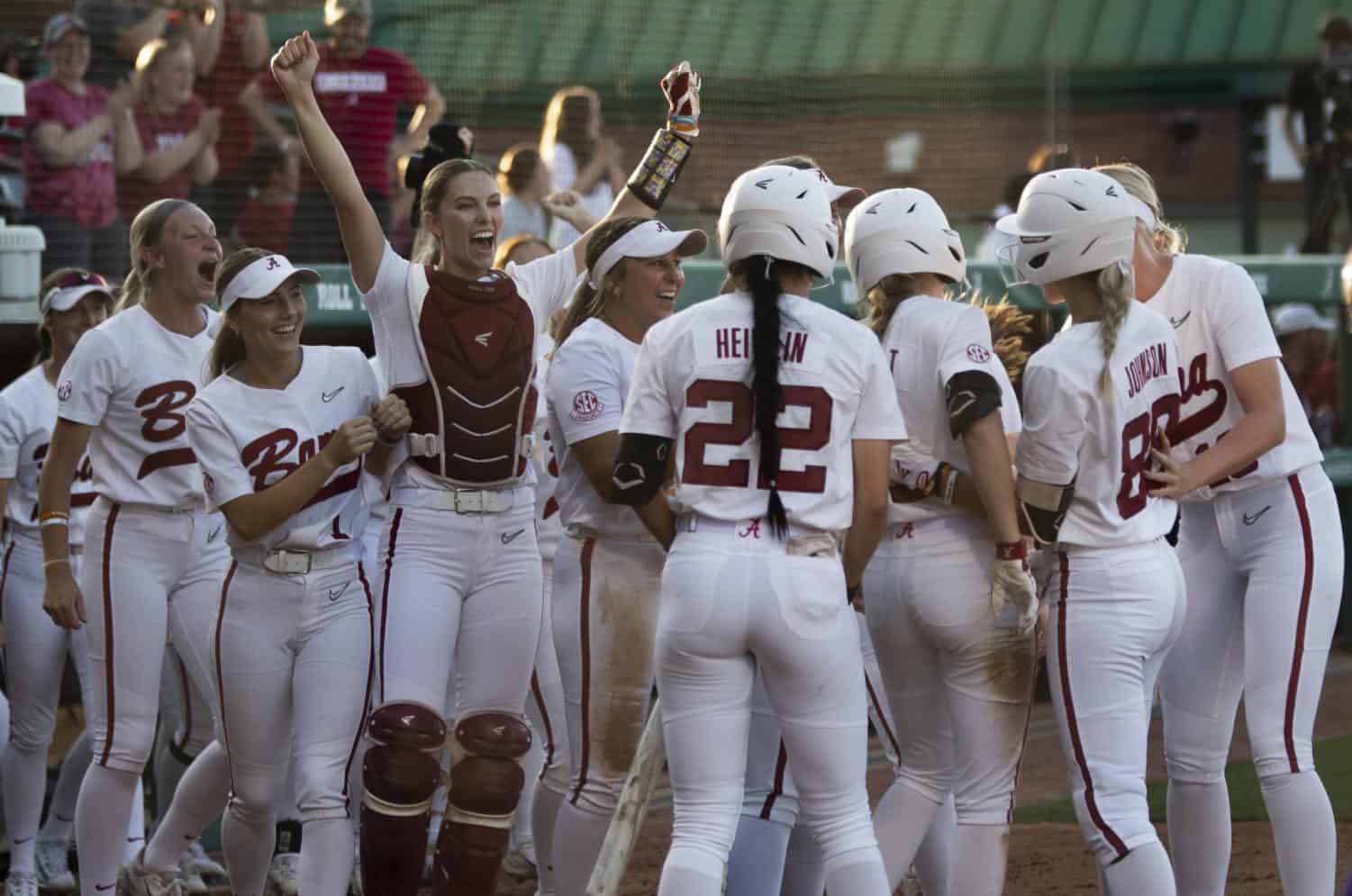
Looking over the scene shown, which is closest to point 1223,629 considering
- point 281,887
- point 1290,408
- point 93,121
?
point 1290,408

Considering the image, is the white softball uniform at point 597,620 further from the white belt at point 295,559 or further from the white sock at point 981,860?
the white sock at point 981,860

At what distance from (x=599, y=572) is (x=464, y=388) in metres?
0.57

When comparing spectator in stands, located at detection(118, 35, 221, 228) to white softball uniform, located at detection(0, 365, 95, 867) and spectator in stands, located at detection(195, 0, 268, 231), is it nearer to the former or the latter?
spectator in stands, located at detection(195, 0, 268, 231)

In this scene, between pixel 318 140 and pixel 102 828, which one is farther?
pixel 102 828

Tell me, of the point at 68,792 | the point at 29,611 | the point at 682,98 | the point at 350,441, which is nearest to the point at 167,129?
the point at 29,611

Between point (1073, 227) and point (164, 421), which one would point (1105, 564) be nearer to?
point (1073, 227)

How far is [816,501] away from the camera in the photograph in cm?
442

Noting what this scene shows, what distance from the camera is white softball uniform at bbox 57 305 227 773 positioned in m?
5.85

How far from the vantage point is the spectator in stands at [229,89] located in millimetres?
10195

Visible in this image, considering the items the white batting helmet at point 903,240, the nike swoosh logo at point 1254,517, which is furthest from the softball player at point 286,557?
the nike swoosh logo at point 1254,517

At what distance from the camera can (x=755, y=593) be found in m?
4.36

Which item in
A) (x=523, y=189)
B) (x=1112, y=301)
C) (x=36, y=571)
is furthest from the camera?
(x=523, y=189)

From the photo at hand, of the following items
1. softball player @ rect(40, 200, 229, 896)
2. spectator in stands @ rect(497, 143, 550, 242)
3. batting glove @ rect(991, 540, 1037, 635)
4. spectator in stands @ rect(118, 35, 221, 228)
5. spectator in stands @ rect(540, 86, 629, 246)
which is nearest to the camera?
batting glove @ rect(991, 540, 1037, 635)

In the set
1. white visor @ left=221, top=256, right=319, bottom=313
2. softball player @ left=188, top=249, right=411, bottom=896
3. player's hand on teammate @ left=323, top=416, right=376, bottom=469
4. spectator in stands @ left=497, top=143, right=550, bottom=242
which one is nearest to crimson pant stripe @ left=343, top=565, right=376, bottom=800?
softball player @ left=188, top=249, right=411, bottom=896
